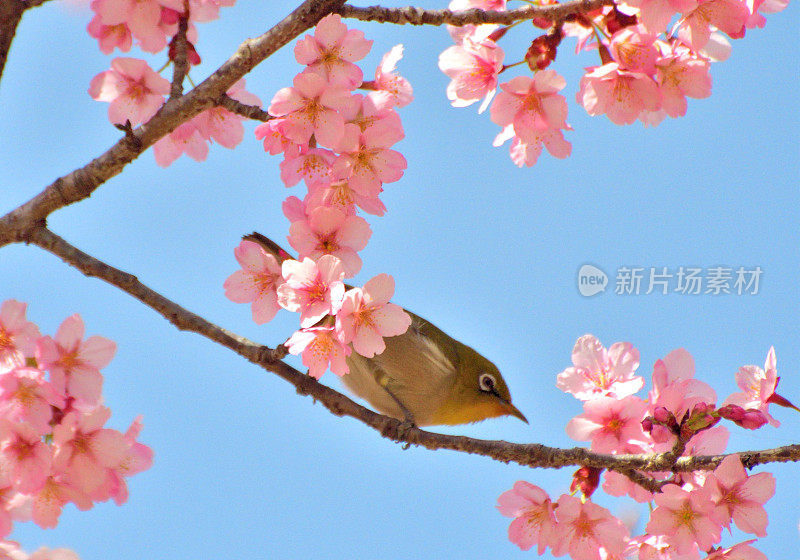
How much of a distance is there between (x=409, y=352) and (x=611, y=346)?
182 centimetres

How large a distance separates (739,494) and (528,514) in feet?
2.84

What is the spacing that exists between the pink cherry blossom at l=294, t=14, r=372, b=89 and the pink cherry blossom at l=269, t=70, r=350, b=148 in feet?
0.44

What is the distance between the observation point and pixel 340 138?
2.53 m

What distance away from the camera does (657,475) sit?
3.16m

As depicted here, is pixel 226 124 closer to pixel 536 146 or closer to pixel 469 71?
pixel 469 71

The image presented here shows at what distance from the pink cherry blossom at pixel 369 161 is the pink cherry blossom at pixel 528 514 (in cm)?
145

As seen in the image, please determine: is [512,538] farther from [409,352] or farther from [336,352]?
[409,352]

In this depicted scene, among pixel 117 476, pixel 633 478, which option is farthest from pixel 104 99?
pixel 633 478

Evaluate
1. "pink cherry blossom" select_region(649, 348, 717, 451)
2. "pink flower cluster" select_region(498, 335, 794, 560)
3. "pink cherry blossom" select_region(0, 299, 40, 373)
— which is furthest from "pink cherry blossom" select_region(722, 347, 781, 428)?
"pink cherry blossom" select_region(0, 299, 40, 373)

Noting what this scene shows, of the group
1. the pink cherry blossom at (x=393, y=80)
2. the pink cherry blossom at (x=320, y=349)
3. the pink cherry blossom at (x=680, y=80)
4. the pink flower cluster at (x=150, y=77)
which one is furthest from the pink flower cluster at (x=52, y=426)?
the pink cherry blossom at (x=680, y=80)

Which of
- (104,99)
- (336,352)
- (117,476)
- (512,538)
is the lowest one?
(117,476)

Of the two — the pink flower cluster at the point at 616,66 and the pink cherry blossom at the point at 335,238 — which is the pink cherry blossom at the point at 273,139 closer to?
the pink cherry blossom at the point at 335,238

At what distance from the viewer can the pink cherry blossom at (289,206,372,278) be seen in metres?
2.60

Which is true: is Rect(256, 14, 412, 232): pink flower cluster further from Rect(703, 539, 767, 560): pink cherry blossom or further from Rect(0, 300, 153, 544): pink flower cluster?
Rect(703, 539, 767, 560): pink cherry blossom
